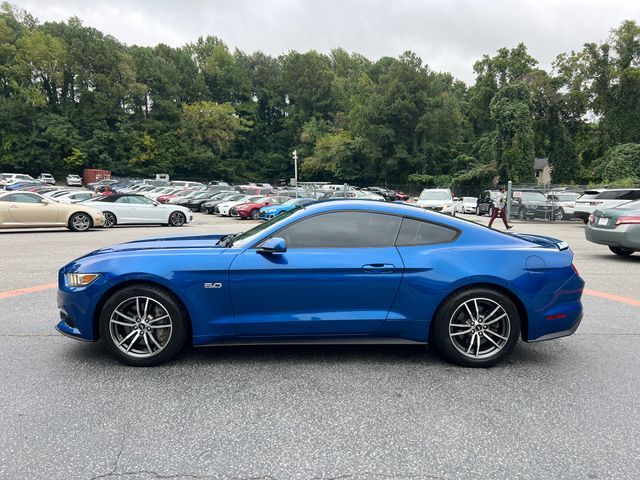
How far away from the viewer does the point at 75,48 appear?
65.6m

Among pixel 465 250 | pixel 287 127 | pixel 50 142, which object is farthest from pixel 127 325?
pixel 287 127

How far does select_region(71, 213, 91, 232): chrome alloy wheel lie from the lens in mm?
16016

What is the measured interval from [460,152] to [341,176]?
16085 millimetres

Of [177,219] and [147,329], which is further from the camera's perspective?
[177,219]

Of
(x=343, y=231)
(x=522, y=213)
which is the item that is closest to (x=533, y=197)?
(x=522, y=213)

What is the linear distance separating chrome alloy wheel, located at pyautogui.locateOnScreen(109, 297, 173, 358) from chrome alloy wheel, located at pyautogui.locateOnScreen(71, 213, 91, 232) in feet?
44.2

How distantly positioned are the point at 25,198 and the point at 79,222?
A: 169cm

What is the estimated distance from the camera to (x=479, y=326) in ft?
13.8

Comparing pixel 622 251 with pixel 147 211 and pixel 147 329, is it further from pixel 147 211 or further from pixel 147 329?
pixel 147 211

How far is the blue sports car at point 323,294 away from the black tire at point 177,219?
50.7ft

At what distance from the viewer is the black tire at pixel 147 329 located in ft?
13.3

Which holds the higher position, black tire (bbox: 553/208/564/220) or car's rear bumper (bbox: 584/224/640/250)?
car's rear bumper (bbox: 584/224/640/250)

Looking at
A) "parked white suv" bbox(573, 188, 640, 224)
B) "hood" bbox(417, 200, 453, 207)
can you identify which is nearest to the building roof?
"parked white suv" bbox(573, 188, 640, 224)

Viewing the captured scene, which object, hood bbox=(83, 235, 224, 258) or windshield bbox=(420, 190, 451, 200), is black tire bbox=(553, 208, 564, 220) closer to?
windshield bbox=(420, 190, 451, 200)
